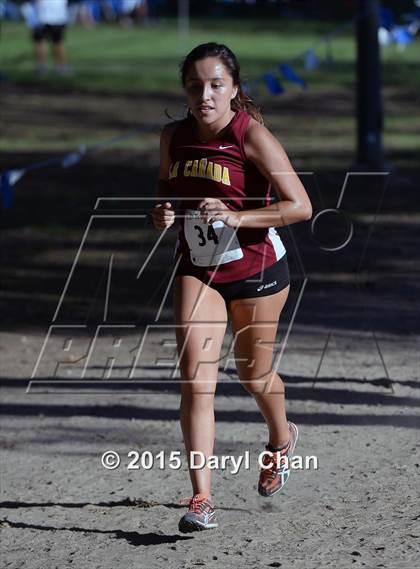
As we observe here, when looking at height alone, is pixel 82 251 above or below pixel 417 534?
below

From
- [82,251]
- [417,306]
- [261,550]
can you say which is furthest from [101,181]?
[261,550]

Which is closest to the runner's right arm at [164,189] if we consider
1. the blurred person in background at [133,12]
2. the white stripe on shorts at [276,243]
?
the white stripe on shorts at [276,243]

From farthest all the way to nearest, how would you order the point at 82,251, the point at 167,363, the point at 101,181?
the point at 101,181
the point at 82,251
the point at 167,363

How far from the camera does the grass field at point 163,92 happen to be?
748 inches

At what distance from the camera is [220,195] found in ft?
16.3

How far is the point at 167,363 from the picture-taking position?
7.89 metres

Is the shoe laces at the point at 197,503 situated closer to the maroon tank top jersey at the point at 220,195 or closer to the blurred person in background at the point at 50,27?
the maroon tank top jersey at the point at 220,195

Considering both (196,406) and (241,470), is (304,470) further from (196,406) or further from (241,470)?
(196,406)

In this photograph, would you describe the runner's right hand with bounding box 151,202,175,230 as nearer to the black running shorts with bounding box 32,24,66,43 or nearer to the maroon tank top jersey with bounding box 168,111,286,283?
the maroon tank top jersey with bounding box 168,111,286,283

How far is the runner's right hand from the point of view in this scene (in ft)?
Answer: 16.2

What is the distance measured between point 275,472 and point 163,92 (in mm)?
19995

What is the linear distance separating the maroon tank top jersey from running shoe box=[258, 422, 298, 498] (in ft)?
2.84

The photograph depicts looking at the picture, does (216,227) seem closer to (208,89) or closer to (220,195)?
(220,195)

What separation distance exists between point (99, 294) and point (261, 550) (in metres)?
5.21
